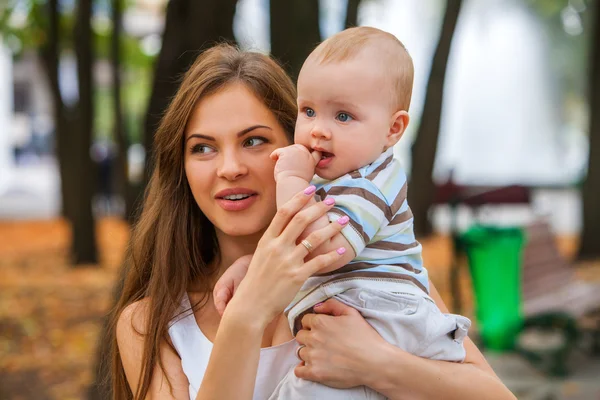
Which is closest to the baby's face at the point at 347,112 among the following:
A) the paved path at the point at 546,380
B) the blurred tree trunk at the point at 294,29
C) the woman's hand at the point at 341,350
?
the woman's hand at the point at 341,350

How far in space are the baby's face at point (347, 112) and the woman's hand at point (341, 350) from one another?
367 mm

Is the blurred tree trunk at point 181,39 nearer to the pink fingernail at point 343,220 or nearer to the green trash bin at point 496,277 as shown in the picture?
the pink fingernail at point 343,220

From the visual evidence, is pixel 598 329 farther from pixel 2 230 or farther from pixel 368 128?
pixel 2 230

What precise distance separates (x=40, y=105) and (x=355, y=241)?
136 ft

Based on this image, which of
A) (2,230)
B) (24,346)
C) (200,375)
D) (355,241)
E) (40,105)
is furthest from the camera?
(40,105)

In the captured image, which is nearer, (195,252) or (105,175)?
(195,252)

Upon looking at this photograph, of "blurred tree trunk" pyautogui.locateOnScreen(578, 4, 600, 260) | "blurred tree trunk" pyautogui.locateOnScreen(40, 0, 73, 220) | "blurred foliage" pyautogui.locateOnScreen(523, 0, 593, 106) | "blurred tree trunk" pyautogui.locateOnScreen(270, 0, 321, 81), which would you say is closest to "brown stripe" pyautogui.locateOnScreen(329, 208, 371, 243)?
"blurred tree trunk" pyautogui.locateOnScreen(270, 0, 321, 81)

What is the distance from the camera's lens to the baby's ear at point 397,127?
215cm

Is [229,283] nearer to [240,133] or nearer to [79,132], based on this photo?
[240,133]

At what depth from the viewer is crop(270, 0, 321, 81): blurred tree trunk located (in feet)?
15.2

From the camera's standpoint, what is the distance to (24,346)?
785 centimetres

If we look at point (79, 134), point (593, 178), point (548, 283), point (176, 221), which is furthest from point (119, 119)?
point (176, 221)

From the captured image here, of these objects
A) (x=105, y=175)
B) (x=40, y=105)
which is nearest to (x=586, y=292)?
(x=105, y=175)

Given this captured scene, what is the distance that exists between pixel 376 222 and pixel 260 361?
2.01 feet
